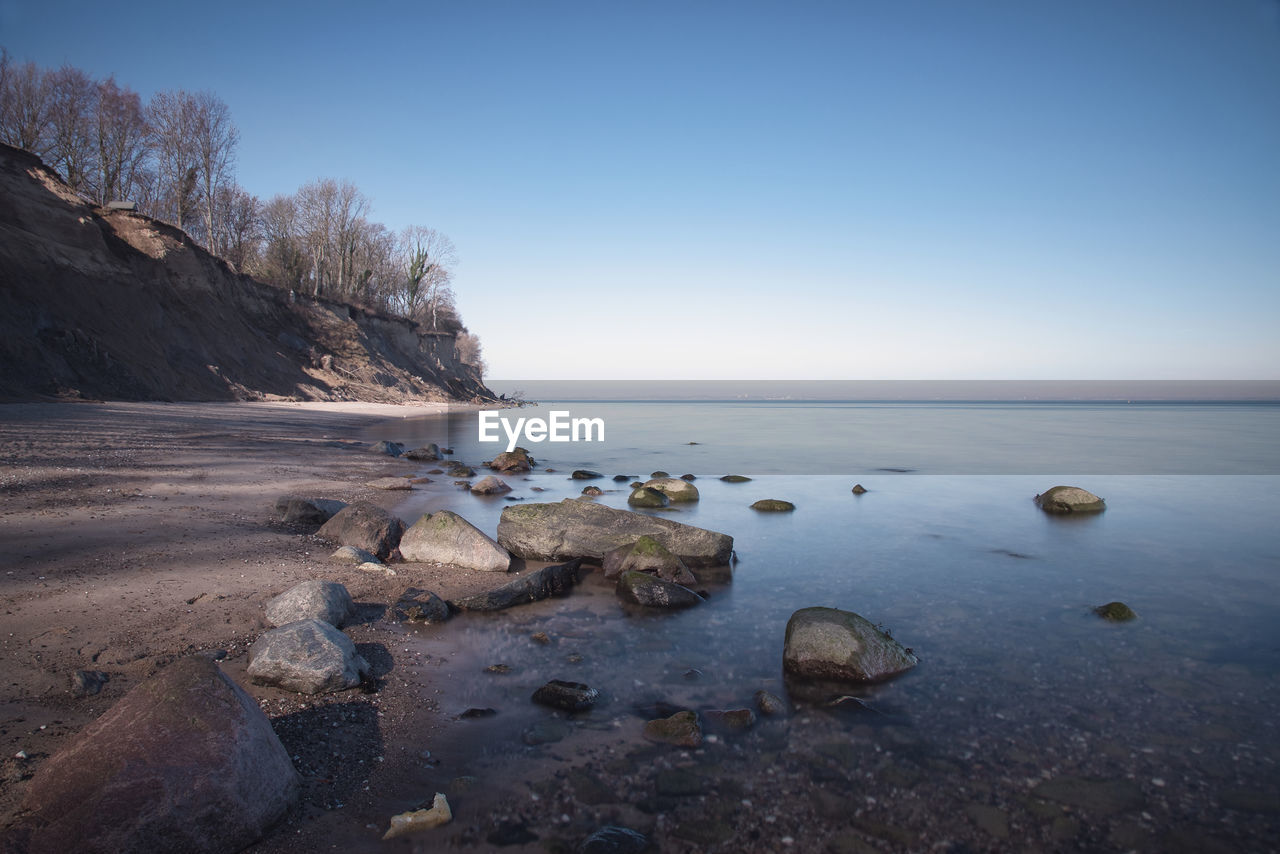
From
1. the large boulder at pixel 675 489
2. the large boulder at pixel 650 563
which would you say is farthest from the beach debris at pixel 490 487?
the large boulder at pixel 650 563

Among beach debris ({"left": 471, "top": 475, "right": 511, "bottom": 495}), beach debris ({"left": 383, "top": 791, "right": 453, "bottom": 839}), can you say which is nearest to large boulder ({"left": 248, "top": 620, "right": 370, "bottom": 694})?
beach debris ({"left": 383, "top": 791, "right": 453, "bottom": 839})

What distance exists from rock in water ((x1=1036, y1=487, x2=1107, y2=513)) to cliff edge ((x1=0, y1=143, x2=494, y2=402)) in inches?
1014

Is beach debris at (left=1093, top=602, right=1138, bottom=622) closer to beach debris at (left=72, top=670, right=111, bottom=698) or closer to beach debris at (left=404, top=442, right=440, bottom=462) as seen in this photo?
beach debris at (left=72, top=670, right=111, bottom=698)

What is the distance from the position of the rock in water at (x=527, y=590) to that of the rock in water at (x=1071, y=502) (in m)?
11.7

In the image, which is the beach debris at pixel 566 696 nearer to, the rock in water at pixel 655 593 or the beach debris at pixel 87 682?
the rock in water at pixel 655 593

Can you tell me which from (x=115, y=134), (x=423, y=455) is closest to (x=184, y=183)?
(x=115, y=134)

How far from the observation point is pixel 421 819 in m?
3.78

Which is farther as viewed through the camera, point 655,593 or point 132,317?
point 132,317

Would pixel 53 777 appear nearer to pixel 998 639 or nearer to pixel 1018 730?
pixel 1018 730

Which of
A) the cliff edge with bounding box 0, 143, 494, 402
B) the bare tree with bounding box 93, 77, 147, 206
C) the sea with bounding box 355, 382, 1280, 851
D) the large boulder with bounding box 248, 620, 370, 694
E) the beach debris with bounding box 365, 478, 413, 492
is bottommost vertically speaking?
the sea with bounding box 355, 382, 1280, 851

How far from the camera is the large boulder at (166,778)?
3.19 m

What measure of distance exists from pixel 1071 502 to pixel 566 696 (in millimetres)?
13885

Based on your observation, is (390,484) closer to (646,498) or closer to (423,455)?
(646,498)

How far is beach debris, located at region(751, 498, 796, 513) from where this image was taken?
14.2 meters
